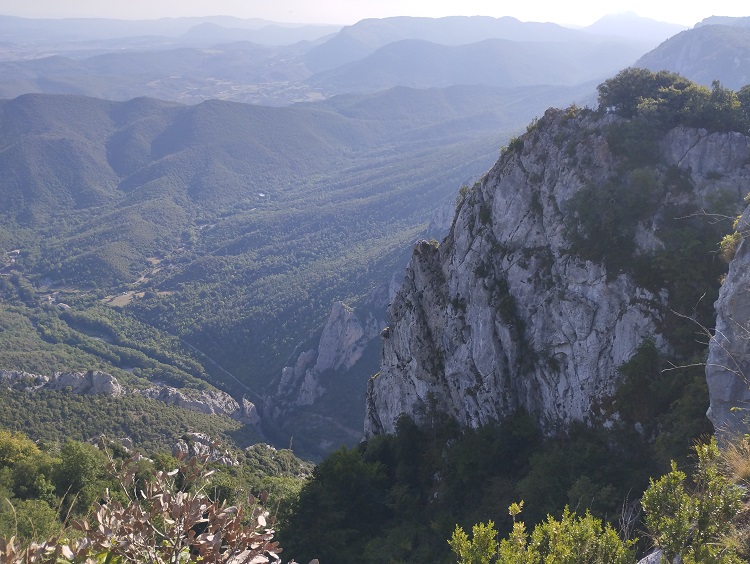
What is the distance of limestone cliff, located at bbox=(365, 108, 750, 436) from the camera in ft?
83.0

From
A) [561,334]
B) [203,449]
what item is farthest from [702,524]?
[203,449]

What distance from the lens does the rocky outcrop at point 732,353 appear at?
15.4 metres

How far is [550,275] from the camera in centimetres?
2789

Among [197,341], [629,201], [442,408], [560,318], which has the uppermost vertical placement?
[629,201]

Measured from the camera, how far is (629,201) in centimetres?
2627

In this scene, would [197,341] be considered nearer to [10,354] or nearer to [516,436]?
[10,354]

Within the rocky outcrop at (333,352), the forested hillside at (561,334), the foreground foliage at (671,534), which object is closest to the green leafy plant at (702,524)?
the foreground foliage at (671,534)

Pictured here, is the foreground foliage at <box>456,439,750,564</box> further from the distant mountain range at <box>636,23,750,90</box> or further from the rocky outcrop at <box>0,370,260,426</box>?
the distant mountain range at <box>636,23,750,90</box>

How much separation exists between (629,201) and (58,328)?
431ft

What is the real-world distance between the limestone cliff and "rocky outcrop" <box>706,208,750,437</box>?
6762 millimetres

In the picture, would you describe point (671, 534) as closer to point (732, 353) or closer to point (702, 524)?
point (702, 524)

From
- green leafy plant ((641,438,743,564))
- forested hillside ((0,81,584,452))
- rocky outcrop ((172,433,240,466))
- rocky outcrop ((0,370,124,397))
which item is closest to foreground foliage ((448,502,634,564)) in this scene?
green leafy plant ((641,438,743,564))

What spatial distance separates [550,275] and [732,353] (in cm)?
1234

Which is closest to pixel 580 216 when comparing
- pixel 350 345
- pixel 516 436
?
pixel 516 436
